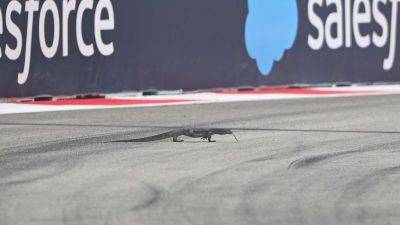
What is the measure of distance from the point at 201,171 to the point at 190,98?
25.2 ft

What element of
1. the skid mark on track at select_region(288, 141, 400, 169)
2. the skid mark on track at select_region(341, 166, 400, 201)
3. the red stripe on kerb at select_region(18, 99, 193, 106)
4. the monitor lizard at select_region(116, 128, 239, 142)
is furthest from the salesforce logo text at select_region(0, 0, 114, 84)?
the skid mark on track at select_region(341, 166, 400, 201)

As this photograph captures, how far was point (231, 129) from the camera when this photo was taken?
445 inches

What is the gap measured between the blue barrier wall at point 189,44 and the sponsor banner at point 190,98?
23cm

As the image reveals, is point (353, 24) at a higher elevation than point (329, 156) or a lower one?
higher

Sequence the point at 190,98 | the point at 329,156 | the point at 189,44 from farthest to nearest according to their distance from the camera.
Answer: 1. the point at 189,44
2. the point at 190,98
3. the point at 329,156

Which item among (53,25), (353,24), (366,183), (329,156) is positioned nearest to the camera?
(366,183)

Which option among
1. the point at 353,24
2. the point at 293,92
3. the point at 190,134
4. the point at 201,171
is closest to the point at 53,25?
the point at 293,92

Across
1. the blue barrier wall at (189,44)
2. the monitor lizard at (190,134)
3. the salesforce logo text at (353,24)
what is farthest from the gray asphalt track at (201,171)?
the salesforce logo text at (353,24)

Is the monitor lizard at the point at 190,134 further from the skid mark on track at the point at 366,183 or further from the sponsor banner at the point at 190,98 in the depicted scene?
the sponsor banner at the point at 190,98

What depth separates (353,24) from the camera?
18.3m

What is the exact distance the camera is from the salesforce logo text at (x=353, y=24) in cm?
1802

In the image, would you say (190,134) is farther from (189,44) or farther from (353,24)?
(353,24)

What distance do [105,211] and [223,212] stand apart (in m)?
0.67

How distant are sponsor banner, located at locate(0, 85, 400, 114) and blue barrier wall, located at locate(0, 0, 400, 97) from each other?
0.77ft
